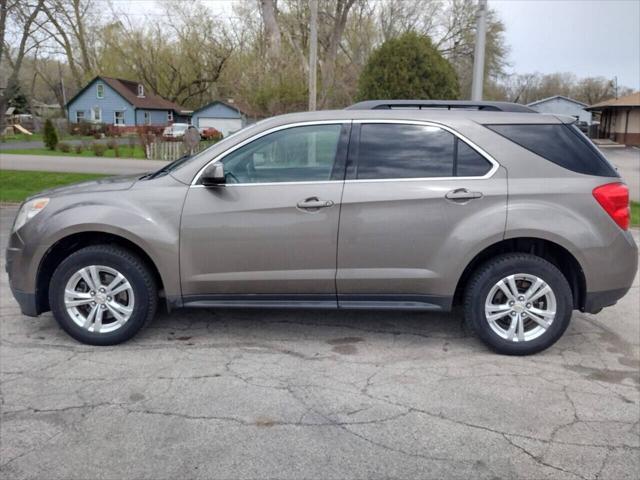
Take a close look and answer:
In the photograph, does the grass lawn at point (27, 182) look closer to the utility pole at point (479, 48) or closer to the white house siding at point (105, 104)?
the utility pole at point (479, 48)

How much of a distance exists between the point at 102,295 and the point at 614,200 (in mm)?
3835

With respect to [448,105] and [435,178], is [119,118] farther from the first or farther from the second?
[435,178]

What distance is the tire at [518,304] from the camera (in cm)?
427

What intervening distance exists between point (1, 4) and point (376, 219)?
9.96 metres

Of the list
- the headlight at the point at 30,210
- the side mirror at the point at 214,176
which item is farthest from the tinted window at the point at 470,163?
the headlight at the point at 30,210

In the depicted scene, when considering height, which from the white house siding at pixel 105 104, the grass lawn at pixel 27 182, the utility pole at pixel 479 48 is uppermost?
the white house siding at pixel 105 104

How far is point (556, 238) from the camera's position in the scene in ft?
13.8

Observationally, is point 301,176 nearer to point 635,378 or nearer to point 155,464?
point 155,464

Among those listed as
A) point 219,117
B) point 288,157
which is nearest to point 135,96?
Result: point 219,117

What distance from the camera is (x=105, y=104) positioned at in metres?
61.6

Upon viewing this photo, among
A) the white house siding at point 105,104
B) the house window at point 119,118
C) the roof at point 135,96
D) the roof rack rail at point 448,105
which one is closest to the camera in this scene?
the roof rack rail at point 448,105

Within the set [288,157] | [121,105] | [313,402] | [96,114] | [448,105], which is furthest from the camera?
[96,114]

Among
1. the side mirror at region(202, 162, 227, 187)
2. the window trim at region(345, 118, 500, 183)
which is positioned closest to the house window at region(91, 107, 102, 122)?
the side mirror at region(202, 162, 227, 187)

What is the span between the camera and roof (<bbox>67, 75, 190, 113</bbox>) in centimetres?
5966
